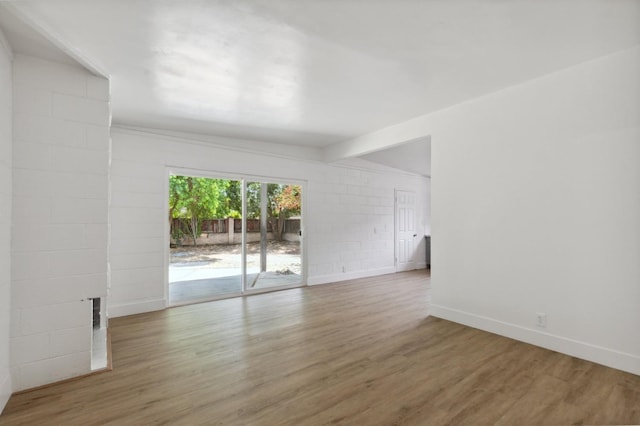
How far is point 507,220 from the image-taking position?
3311 millimetres

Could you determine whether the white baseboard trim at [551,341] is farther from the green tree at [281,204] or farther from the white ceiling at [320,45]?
the green tree at [281,204]

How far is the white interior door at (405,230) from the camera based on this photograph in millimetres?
7348

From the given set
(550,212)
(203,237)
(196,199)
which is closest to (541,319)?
(550,212)

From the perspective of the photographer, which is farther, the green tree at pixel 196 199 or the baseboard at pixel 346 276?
the baseboard at pixel 346 276

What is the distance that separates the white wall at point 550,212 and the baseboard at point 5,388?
4.12 metres

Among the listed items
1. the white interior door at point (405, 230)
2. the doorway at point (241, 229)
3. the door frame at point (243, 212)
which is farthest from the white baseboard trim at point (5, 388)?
the white interior door at point (405, 230)

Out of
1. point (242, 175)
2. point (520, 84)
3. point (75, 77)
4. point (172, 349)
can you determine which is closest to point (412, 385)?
point (172, 349)

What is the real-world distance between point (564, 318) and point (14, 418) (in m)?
4.38

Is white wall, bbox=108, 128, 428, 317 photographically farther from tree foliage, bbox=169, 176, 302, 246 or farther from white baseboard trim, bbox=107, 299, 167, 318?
tree foliage, bbox=169, 176, 302, 246

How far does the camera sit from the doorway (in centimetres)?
523

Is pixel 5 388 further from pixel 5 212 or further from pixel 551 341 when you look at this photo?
pixel 551 341

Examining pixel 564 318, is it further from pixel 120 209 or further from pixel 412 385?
pixel 120 209

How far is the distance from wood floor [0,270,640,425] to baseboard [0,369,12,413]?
0.05 meters

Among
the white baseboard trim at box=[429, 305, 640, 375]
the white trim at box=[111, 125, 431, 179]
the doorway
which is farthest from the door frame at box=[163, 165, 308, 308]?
the white baseboard trim at box=[429, 305, 640, 375]
